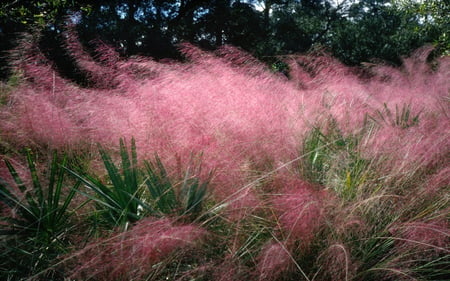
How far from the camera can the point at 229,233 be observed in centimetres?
125

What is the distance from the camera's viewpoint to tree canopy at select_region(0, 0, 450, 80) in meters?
4.38

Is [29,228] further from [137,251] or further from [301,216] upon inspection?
[301,216]

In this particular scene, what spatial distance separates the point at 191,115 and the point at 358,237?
1.01 meters

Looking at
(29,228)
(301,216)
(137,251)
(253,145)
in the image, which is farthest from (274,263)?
(29,228)

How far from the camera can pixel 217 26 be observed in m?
9.67

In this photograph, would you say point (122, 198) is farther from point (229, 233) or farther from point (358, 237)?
point (358, 237)

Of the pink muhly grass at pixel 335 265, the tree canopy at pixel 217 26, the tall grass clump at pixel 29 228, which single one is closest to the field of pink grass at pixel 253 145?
the pink muhly grass at pixel 335 265

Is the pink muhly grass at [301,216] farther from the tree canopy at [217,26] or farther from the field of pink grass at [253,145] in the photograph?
the tree canopy at [217,26]

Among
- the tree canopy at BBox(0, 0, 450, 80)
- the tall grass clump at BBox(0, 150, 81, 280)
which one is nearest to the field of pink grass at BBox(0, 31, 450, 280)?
the tall grass clump at BBox(0, 150, 81, 280)

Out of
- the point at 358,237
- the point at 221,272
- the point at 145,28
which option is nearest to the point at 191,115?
the point at 221,272

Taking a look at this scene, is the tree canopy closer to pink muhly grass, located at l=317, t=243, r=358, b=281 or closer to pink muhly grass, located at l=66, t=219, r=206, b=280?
pink muhly grass, located at l=66, t=219, r=206, b=280

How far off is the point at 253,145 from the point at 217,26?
8885 mm

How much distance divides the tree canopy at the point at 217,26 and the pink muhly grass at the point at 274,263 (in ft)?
7.81

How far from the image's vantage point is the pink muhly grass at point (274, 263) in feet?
3.38
